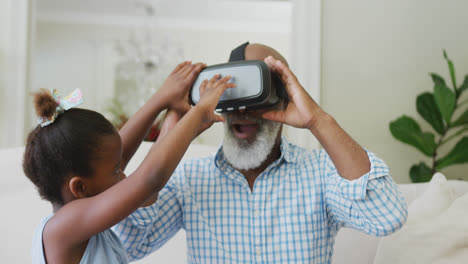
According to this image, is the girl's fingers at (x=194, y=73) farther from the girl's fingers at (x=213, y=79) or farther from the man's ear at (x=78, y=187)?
the man's ear at (x=78, y=187)

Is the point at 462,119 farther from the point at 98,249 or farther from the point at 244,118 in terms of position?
the point at 98,249

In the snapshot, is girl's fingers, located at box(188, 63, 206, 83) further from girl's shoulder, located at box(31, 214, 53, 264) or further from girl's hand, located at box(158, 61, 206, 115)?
girl's shoulder, located at box(31, 214, 53, 264)

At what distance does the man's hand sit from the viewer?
104 cm

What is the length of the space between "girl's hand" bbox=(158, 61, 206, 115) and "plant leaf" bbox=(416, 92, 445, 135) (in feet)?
5.56

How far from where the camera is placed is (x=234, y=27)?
21.9ft

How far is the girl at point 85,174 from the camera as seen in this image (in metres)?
0.82

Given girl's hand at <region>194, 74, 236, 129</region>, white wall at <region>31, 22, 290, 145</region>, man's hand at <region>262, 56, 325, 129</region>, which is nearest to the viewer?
girl's hand at <region>194, 74, 236, 129</region>

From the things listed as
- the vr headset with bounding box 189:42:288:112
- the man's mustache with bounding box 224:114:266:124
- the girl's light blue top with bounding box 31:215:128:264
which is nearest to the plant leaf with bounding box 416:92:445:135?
the man's mustache with bounding box 224:114:266:124

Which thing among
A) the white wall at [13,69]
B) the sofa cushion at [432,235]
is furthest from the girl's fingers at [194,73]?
the white wall at [13,69]

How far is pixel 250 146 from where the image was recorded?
47.5 inches

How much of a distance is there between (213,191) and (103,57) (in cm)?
584

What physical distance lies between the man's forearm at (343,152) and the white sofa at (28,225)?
20.3 inches

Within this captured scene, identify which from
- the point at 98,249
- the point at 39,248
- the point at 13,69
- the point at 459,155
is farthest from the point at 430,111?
the point at 13,69

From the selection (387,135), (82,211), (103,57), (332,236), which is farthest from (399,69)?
(103,57)
